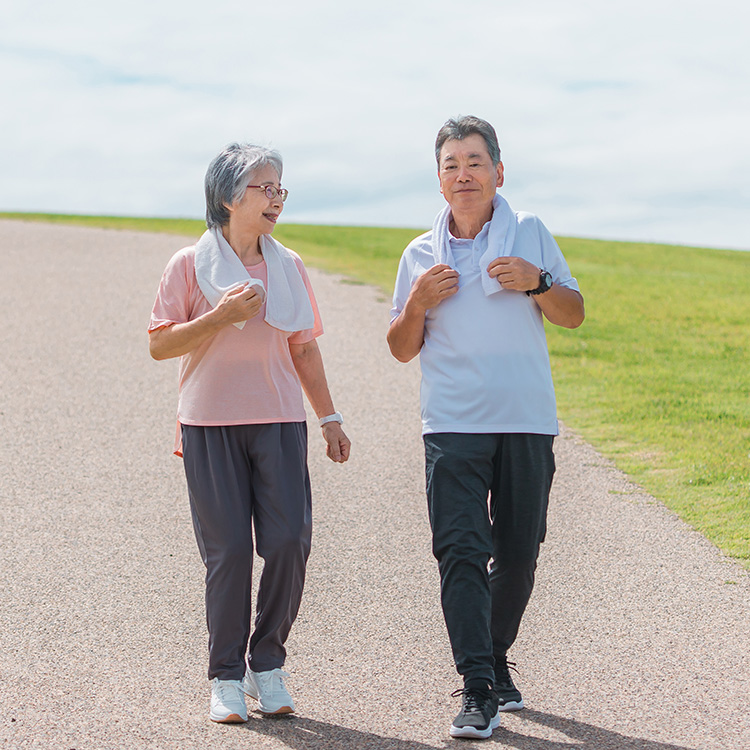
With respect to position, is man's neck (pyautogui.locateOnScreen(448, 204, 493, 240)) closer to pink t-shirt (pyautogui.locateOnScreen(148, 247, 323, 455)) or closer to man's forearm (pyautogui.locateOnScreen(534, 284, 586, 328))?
man's forearm (pyautogui.locateOnScreen(534, 284, 586, 328))

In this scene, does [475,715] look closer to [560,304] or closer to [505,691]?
[505,691]

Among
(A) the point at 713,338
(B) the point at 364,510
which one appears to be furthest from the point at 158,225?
(B) the point at 364,510

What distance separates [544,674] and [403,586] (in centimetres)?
130

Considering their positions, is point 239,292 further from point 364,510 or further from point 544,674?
point 364,510

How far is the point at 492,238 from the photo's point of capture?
3.84m

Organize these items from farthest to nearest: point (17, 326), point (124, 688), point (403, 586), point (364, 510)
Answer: point (17, 326)
point (364, 510)
point (403, 586)
point (124, 688)

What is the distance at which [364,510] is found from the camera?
7059mm

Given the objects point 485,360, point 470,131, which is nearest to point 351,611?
point 485,360

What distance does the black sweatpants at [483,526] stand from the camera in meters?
3.69

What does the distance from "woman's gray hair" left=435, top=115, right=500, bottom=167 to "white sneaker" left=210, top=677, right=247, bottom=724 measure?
2.27 m

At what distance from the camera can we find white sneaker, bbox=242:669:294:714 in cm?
390

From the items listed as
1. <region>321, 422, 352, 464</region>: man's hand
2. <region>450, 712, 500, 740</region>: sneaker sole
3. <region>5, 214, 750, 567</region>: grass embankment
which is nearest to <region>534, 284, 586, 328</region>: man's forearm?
<region>321, 422, 352, 464</region>: man's hand

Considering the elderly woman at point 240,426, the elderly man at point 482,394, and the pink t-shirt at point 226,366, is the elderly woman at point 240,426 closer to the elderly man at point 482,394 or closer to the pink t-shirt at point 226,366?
the pink t-shirt at point 226,366

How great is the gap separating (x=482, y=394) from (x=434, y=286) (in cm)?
44
